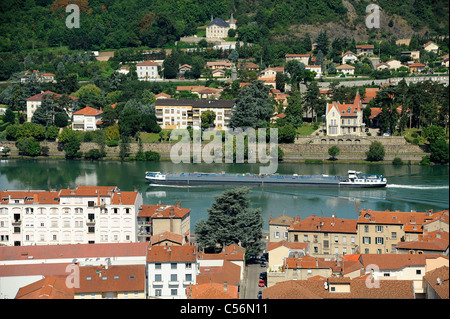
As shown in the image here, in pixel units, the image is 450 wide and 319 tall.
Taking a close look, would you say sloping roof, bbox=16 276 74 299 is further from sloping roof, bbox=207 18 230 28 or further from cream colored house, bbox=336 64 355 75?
sloping roof, bbox=207 18 230 28

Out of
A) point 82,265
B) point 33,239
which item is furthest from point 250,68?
point 82,265

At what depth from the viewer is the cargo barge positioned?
17.6 m

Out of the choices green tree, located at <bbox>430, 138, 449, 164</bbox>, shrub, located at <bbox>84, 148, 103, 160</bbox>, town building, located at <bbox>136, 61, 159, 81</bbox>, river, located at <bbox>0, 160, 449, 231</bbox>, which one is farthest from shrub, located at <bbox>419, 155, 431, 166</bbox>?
town building, located at <bbox>136, 61, 159, 81</bbox>

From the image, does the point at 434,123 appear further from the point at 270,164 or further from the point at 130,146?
the point at 130,146

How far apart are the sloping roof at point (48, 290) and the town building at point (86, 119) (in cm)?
1631

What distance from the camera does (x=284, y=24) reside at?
32.5 metres

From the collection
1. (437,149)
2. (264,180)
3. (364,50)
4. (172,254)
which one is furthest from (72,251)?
(364,50)

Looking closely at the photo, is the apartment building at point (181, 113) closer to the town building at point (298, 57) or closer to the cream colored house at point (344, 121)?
the cream colored house at point (344, 121)

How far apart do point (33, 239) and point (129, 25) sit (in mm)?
22463

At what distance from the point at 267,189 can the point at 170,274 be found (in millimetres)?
9179

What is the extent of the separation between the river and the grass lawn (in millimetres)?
1675

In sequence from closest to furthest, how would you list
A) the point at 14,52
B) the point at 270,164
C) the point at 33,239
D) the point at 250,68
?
the point at 33,239, the point at 270,164, the point at 250,68, the point at 14,52

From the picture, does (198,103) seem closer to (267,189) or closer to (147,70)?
(147,70)

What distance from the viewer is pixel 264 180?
18.0m
